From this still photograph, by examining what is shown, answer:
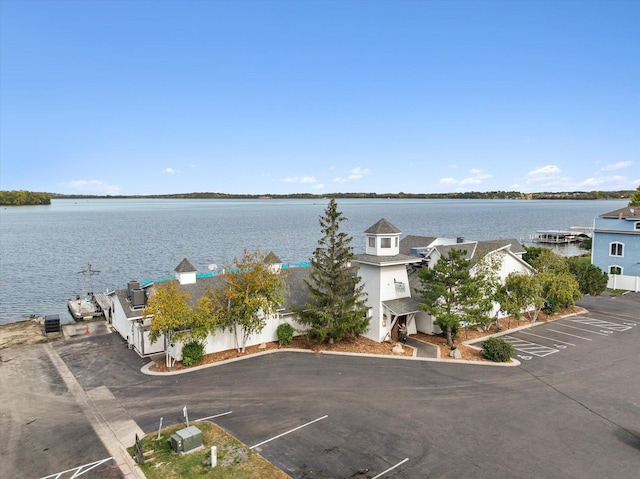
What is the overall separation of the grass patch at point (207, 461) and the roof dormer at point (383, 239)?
57.0ft

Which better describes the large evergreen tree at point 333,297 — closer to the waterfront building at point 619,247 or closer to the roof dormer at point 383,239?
the roof dormer at point 383,239

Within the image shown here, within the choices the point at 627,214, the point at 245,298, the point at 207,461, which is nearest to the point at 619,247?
the point at 627,214

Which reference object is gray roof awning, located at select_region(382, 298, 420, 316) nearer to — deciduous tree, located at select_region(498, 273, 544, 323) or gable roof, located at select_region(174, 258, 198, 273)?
deciduous tree, located at select_region(498, 273, 544, 323)

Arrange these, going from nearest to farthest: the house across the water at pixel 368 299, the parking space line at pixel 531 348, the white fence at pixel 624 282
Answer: the parking space line at pixel 531 348 < the house across the water at pixel 368 299 < the white fence at pixel 624 282

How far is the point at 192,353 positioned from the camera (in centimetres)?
2619

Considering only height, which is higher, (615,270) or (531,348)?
(615,270)

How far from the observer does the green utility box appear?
16375 millimetres

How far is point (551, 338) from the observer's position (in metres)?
31.8

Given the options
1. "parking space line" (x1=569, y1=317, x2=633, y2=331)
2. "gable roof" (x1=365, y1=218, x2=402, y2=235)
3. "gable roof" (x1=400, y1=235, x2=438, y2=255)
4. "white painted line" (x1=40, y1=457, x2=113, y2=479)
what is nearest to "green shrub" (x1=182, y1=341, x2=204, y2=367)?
"white painted line" (x1=40, y1=457, x2=113, y2=479)

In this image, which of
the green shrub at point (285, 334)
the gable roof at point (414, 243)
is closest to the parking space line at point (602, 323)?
the gable roof at point (414, 243)

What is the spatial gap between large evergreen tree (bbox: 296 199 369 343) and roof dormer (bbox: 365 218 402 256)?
89.6 inches

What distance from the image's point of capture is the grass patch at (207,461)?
15008 mm

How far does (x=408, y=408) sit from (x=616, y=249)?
140 feet

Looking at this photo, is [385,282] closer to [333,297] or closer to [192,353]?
[333,297]
